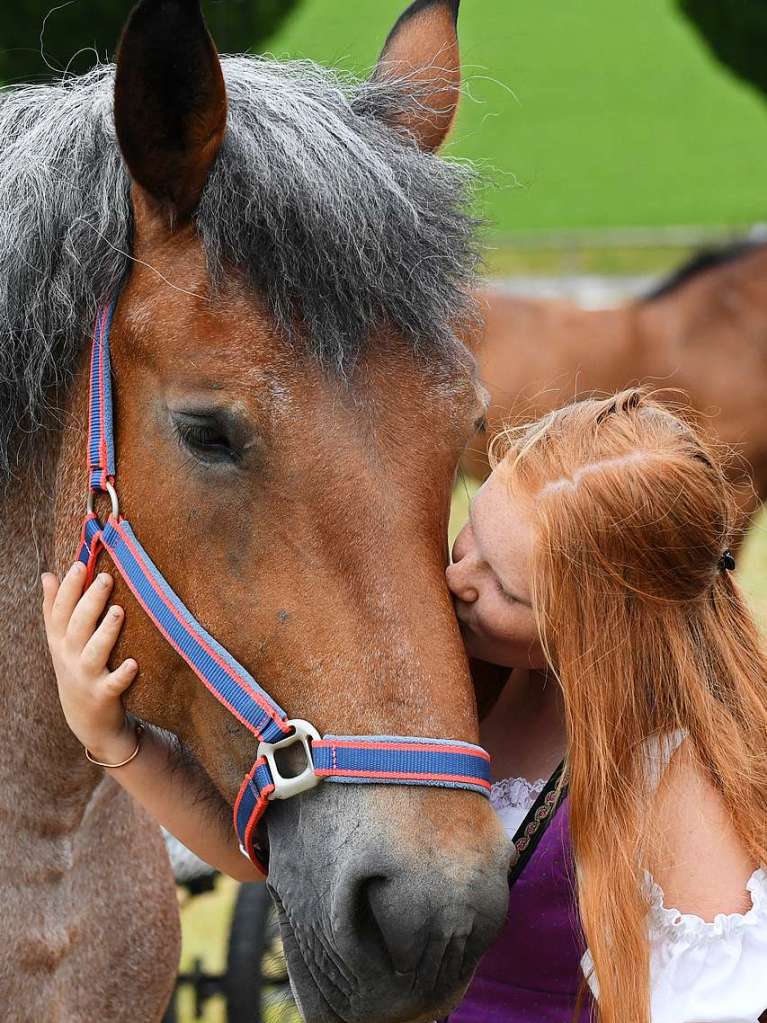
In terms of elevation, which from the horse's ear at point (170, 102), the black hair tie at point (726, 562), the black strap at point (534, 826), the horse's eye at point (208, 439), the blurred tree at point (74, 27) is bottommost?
the blurred tree at point (74, 27)

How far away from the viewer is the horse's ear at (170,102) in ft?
4.88

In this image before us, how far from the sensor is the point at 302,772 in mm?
1473

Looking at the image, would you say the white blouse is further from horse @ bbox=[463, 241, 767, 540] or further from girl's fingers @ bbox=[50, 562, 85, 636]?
horse @ bbox=[463, 241, 767, 540]

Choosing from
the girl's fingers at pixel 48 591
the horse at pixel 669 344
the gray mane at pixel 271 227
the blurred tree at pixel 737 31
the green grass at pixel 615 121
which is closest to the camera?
the gray mane at pixel 271 227

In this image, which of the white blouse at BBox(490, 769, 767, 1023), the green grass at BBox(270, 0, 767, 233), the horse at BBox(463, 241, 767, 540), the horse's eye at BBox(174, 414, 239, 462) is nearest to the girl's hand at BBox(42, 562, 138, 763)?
the horse's eye at BBox(174, 414, 239, 462)

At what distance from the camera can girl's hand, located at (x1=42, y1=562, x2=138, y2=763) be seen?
1.62 meters

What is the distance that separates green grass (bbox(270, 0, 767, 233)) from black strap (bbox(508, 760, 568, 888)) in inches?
673

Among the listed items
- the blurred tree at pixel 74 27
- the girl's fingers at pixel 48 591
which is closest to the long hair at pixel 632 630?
the girl's fingers at pixel 48 591

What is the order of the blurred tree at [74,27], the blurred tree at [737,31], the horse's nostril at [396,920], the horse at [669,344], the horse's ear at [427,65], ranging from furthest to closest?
the blurred tree at [737,31] → the blurred tree at [74,27] → the horse at [669,344] → the horse's ear at [427,65] → the horse's nostril at [396,920]

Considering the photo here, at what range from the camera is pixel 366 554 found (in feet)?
4.93

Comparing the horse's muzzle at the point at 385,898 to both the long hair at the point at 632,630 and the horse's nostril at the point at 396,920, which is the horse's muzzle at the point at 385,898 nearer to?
the horse's nostril at the point at 396,920

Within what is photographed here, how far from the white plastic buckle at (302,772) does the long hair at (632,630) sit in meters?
0.36

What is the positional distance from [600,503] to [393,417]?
0.31 meters

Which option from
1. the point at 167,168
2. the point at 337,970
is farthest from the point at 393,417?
the point at 337,970
